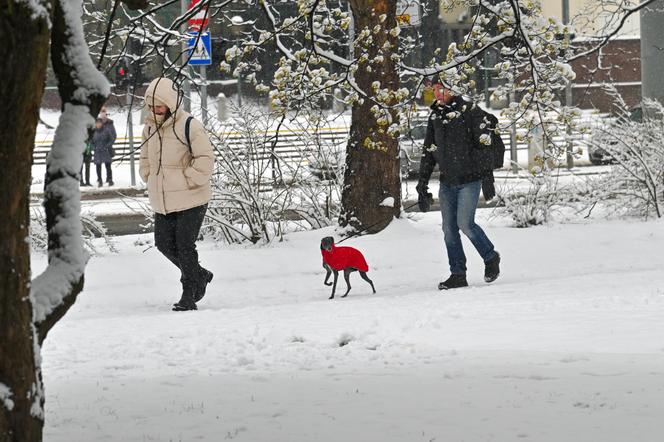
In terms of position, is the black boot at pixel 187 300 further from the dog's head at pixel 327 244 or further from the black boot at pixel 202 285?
the dog's head at pixel 327 244

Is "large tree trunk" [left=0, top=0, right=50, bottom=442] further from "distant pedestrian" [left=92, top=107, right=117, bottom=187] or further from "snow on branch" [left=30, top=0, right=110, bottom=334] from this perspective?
"distant pedestrian" [left=92, top=107, right=117, bottom=187]

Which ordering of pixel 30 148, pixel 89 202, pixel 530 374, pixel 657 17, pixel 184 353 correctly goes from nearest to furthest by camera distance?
1. pixel 30 148
2. pixel 530 374
3. pixel 184 353
4. pixel 657 17
5. pixel 89 202

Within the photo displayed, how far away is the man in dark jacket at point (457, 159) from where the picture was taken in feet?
33.6

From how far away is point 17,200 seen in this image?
149 inches

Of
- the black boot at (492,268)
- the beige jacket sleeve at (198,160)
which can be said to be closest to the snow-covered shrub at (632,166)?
the black boot at (492,268)

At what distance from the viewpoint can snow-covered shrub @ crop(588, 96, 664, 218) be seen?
14.7 meters

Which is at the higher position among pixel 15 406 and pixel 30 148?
pixel 30 148

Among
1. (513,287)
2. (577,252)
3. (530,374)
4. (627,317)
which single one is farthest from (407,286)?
(530,374)

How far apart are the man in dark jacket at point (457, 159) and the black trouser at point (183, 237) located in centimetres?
224

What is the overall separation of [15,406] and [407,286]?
7759mm

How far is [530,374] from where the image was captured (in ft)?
21.1

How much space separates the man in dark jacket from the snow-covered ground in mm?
583

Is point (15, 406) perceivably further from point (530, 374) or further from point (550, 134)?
point (550, 134)

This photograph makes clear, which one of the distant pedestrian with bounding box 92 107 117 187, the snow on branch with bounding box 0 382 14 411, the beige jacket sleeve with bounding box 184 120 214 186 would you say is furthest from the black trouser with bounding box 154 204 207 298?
the distant pedestrian with bounding box 92 107 117 187
